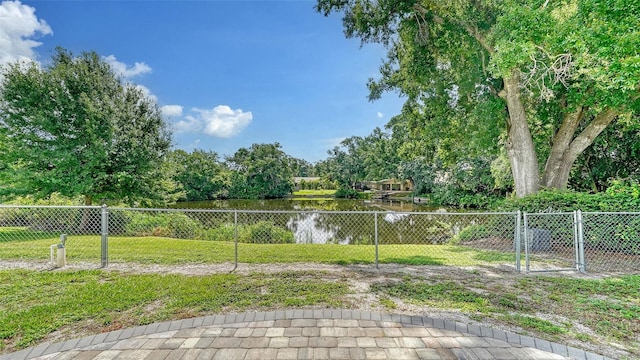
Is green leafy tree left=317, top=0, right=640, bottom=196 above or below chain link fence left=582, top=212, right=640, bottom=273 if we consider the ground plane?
above

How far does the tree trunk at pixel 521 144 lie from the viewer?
8.46 m

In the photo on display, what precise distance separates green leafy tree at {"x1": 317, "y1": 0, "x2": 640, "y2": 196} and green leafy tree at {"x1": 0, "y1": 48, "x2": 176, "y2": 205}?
8241 millimetres

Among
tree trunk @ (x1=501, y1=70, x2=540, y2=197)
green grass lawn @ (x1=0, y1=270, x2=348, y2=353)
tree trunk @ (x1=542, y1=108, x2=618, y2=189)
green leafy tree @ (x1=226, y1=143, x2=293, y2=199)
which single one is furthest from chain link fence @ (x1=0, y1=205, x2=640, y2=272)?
green leafy tree @ (x1=226, y1=143, x2=293, y2=199)

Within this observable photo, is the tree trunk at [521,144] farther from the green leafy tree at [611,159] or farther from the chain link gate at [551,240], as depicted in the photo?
the green leafy tree at [611,159]

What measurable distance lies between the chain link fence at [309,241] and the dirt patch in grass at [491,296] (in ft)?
1.51

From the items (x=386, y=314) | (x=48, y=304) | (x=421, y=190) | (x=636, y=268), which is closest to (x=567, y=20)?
(x=636, y=268)

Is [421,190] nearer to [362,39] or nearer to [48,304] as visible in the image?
[362,39]

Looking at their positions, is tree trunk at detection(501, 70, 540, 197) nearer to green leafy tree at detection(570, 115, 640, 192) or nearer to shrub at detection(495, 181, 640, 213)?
shrub at detection(495, 181, 640, 213)

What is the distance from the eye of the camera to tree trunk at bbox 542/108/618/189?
826 centimetres

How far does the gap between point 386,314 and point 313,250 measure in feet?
12.5

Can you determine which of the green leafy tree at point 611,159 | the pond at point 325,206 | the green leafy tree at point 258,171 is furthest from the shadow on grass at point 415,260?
the green leafy tree at point 258,171

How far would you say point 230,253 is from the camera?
629cm

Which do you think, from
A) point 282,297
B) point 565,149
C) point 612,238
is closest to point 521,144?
point 565,149

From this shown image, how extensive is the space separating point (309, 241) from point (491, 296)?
18.9ft
